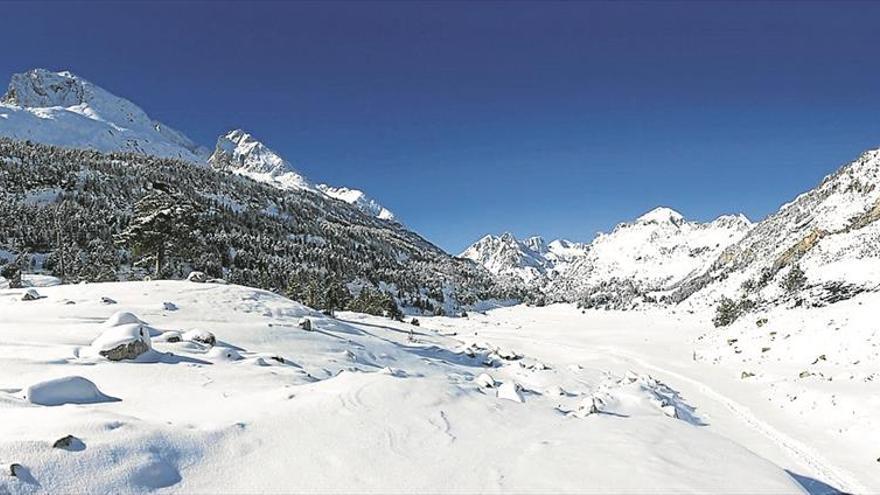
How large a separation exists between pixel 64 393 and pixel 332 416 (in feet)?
15.7

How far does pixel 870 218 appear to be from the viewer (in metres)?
62.1

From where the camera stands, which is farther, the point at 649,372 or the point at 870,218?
the point at 870,218

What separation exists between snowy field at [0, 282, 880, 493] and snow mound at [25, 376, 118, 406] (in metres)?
0.03

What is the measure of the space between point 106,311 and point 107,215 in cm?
13185

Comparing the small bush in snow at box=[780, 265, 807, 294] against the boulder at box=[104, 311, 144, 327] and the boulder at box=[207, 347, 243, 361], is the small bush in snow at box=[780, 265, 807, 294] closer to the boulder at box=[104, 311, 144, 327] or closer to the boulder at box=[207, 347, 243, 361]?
the boulder at box=[207, 347, 243, 361]

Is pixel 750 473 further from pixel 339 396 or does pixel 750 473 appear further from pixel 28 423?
pixel 28 423

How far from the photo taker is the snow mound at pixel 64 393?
8.37 meters

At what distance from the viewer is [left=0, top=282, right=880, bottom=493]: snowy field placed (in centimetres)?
716

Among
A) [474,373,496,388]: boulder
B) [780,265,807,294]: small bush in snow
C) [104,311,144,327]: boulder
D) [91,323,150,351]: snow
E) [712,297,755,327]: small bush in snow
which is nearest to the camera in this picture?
[91,323,150,351]: snow

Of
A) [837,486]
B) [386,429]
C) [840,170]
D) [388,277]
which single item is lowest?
[837,486]

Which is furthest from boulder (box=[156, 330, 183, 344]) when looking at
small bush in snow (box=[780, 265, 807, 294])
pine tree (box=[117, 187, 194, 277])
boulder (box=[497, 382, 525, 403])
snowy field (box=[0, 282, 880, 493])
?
small bush in snow (box=[780, 265, 807, 294])

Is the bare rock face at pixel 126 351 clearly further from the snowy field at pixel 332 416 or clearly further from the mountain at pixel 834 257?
A: the mountain at pixel 834 257

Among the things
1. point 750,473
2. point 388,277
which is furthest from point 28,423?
point 388,277

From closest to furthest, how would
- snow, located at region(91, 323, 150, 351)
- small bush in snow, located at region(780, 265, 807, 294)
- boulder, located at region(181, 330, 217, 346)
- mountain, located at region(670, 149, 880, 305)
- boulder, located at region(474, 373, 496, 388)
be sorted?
snow, located at region(91, 323, 150, 351)
boulder, located at region(181, 330, 217, 346)
boulder, located at region(474, 373, 496, 388)
mountain, located at region(670, 149, 880, 305)
small bush in snow, located at region(780, 265, 807, 294)
